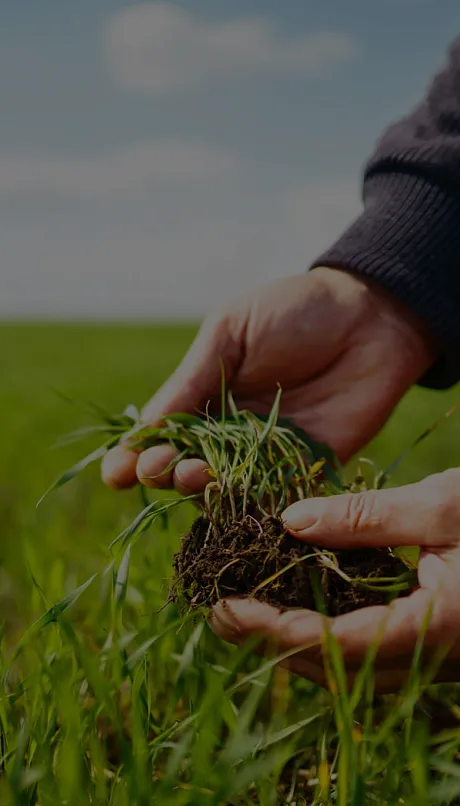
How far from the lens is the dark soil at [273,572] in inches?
63.2

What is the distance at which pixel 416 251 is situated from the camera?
2.58 metres

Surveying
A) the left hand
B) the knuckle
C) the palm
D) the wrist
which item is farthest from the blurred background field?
the wrist

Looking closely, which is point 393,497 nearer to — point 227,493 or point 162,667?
point 227,493

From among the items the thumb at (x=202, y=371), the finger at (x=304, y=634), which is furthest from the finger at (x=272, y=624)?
the thumb at (x=202, y=371)

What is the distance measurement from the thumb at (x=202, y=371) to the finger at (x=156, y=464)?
250 mm

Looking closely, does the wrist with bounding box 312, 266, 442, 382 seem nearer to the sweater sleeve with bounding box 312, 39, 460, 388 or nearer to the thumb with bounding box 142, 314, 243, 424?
the sweater sleeve with bounding box 312, 39, 460, 388

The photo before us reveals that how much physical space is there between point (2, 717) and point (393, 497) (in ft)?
2.65

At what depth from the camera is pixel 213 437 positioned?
1995 mm

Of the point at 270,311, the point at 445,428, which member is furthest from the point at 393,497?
the point at 445,428

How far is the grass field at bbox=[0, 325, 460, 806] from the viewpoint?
1216mm

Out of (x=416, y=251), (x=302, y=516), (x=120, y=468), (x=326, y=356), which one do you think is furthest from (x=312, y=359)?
(x=302, y=516)

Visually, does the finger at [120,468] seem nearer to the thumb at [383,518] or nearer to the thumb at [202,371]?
the thumb at [202,371]

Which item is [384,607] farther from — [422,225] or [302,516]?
[422,225]

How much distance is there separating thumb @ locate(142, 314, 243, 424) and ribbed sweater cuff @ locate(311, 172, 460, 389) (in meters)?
0.44
